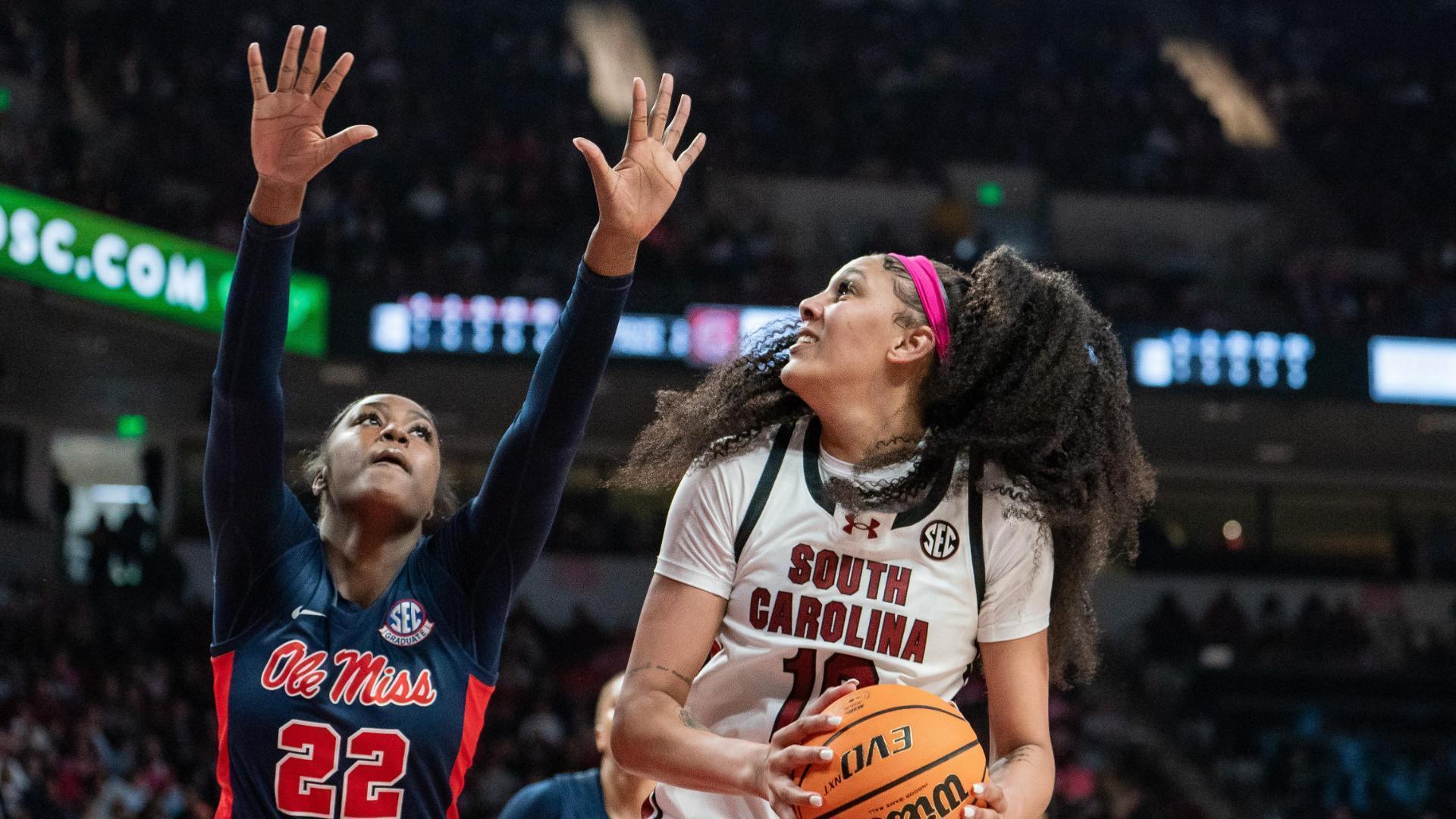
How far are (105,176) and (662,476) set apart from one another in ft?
37.0

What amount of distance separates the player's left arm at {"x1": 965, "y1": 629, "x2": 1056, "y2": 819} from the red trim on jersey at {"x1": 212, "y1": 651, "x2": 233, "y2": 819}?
1.42 metres

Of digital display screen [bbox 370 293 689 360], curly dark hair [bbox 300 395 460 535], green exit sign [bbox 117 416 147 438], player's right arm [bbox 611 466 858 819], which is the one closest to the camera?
player's right arm [bbox 611 466 858 819]

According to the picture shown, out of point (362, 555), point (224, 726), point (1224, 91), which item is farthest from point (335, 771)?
point (1224, 91)

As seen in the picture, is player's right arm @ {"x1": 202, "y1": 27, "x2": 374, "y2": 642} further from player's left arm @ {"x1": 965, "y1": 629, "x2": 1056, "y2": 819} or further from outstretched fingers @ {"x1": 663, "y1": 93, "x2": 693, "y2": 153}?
player's left arm @ {"x1": 965, "y1": 629, "x2": 1056, "y2": 819}

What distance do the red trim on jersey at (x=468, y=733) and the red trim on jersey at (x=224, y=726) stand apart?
16.1 inches

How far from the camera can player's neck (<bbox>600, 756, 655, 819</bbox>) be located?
4328mm

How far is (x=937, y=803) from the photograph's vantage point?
93.7 inches

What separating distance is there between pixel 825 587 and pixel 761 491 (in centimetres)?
21

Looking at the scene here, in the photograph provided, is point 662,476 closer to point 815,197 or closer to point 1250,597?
point 815,197

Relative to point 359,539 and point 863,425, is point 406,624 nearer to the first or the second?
point 359,539

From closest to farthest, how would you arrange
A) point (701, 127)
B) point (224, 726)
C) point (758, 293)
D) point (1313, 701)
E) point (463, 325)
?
1. point (224, 726)
2. point (463, 325)
3. point (758, 293)
4. point (1313, 701)
5. point (701, 127)

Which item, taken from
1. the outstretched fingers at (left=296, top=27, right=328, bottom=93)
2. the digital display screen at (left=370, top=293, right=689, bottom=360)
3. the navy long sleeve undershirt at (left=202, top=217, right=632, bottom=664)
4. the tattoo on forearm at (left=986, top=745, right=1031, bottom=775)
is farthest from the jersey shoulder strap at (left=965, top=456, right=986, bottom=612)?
the digital display screen at (left=370, top=293, right=689, bottom=360)

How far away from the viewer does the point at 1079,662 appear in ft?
9.67

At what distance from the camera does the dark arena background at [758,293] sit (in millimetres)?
12945
